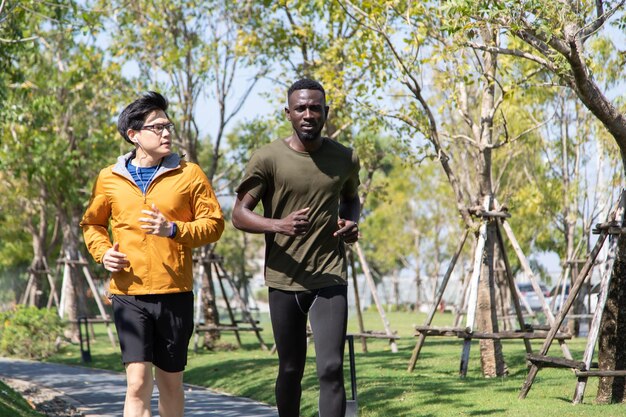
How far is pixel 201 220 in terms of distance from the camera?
5953 mm

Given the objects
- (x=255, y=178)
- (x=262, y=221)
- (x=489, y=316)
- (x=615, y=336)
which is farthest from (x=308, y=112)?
(x=489, y=316)

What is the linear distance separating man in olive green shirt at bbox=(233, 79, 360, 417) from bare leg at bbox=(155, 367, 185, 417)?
637mm

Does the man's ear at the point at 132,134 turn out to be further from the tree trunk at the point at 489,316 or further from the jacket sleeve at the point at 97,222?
the tree trunk at the point at 489,316

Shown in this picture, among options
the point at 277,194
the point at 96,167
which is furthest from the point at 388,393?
the point at 96,167

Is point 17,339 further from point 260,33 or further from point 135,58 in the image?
point 260,33

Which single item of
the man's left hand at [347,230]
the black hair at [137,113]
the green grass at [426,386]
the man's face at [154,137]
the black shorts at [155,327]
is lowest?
the green grass at [426,386]

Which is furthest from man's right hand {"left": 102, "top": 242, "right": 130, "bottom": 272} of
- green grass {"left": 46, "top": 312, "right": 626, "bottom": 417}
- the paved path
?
the paved path

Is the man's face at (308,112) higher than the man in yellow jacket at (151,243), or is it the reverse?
the man's face at (308,112)

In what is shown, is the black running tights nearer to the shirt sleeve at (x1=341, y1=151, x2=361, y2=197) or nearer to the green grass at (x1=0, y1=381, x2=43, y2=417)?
the shirt sleeve at (x1=341, y1=151, x2=361, y2=197)

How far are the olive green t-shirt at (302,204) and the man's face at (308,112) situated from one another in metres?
0.15

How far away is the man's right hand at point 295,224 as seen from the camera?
5.88 metres

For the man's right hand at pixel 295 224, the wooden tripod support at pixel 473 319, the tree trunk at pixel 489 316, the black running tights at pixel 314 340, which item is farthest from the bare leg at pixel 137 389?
the tree trunk at pixel 489 316

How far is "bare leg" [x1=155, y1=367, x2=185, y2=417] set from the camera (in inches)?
235

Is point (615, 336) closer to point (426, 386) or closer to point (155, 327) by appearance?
point (426, 386)
